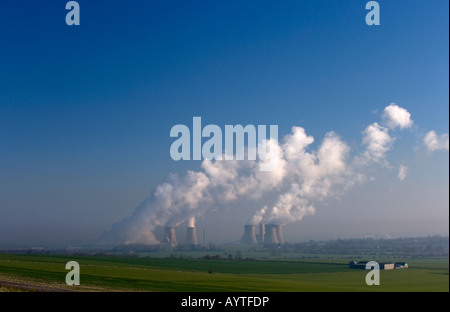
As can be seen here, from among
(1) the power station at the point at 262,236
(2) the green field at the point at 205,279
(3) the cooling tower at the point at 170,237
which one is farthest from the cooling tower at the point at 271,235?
(2) the green field at the point at 205,279

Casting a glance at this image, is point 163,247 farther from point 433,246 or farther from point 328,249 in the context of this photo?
point 433,246

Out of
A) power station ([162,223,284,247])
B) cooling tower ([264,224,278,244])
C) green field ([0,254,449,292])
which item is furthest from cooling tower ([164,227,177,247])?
green field ([0,254,449,292])

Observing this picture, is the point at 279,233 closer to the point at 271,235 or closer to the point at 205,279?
the point at 271,235

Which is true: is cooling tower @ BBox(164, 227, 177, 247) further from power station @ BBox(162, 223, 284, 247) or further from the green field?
the green field

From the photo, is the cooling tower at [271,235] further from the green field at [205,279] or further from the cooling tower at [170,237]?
the green field at [205,279]

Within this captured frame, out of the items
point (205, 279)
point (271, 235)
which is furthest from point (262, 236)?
point (205, 279)
